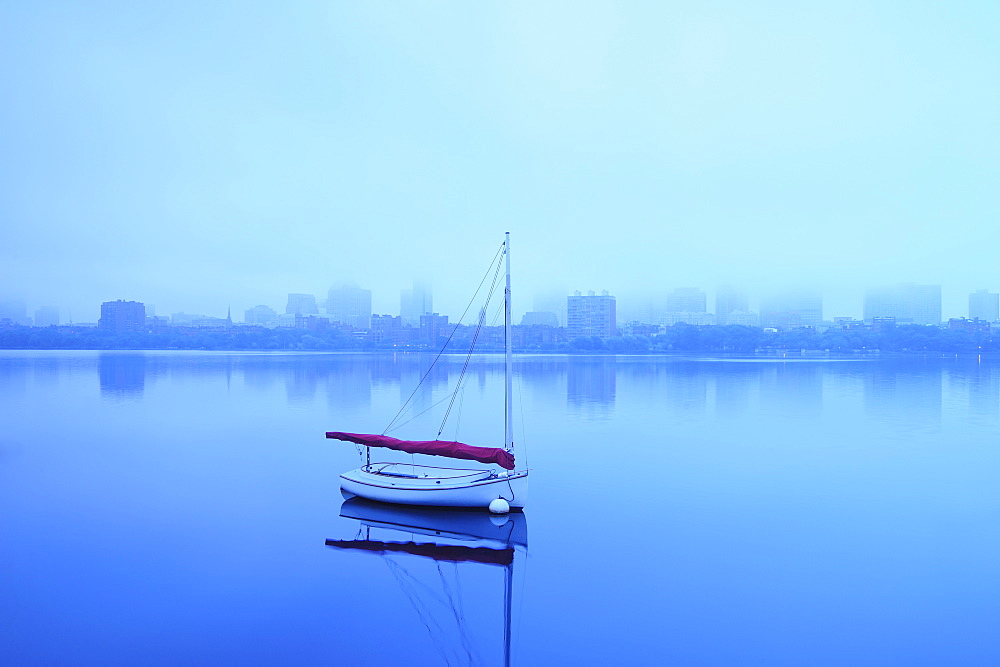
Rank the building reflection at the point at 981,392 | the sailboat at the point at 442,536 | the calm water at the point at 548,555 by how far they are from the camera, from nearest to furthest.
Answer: the calm water at the point at 548,555 → the sailboat at the point at 442,536 → the building reflection at the point at 981,392

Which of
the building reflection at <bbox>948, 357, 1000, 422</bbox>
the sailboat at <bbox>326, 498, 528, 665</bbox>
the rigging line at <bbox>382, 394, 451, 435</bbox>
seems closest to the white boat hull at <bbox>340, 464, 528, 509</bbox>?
the sailboat at <bbox>326, 498, 528, 665</bbox>

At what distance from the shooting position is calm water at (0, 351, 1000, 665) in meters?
9.29

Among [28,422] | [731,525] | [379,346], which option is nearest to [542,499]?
[731,525]

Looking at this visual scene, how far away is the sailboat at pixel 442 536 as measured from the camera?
12633 millimetres

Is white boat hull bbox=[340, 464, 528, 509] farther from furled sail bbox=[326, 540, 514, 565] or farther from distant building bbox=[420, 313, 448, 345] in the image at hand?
distant building bbox=[420, 313, 448, 345]

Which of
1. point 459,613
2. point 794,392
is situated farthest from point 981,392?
point 459,613

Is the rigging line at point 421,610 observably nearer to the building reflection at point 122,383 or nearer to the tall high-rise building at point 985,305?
the building reflection at point 122,383

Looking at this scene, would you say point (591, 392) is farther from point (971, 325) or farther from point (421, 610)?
point (971, 325)

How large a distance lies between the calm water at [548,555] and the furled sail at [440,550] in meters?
0.25

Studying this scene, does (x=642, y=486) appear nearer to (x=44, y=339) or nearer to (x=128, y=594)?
(x=128, y=594)

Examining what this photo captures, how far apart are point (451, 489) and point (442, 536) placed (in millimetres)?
1321

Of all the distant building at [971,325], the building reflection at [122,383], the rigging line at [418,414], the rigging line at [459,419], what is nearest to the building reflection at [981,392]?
the rigging line at [459,419]

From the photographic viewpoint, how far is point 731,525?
14.5m

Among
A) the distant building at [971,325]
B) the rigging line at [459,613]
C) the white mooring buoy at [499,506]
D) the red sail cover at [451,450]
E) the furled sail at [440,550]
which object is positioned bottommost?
the rigging line at [459,613]
